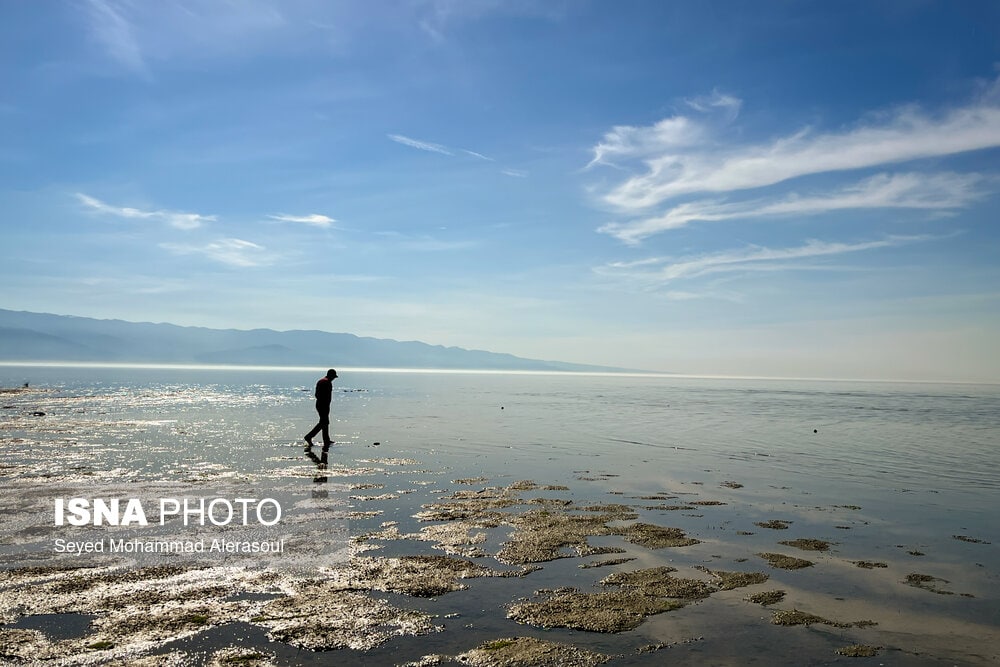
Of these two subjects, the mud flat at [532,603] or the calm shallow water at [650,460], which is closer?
the mud flat at [532,603]

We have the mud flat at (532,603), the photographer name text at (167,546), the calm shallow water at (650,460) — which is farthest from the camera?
the calm shallow water at (650,460)

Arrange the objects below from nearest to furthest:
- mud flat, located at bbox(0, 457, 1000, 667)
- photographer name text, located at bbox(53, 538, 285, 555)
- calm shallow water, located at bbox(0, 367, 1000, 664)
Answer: mud flat, located at bbox(0, 457, 1000, 667), photographer name text, located at bbox(53, 538, 285, 555), calm shallow water, located at bbox(0, 367, 1000, 664)

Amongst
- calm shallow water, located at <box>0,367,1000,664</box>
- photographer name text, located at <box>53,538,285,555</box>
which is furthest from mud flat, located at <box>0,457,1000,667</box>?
photographer name text, located at <box>53,538,285,555</box>

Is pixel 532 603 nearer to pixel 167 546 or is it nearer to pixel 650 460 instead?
pixel 167 546

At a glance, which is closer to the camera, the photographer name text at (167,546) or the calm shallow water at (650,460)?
the photographer name text at (167,546)

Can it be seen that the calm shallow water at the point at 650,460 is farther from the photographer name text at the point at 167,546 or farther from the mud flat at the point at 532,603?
the photographer name text at the point at 167,546

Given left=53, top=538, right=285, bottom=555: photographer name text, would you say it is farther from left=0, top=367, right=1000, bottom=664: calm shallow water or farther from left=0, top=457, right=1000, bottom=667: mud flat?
Answer: left=0, top=367, right=1000, bottom=664: calm shallow water

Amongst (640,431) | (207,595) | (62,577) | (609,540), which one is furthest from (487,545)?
(640,431)

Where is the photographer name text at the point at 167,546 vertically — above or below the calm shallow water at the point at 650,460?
above

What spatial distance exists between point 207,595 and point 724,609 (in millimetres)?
8192

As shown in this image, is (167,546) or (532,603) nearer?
(532,603)

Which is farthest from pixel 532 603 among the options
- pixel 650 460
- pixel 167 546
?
pixel 650 460

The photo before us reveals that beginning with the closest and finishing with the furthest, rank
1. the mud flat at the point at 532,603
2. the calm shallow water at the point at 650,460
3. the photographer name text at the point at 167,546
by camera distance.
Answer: the mud flat at the point at 532,603
the photographer name text at the point at 167,546
the calm shallow water at the point at 650,460

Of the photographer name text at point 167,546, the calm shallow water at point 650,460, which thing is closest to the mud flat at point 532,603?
the calm shallow water at point 650,460
